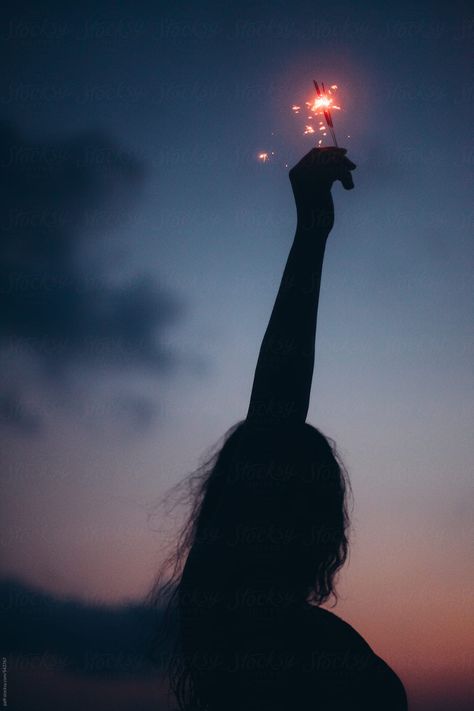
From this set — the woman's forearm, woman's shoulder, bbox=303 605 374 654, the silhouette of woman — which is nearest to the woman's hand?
the silhouette of woman

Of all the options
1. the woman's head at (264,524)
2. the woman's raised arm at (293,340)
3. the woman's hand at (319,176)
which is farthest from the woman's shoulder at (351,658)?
the woman's hand at (319,176)

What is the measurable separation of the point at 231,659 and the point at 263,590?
0.88ft

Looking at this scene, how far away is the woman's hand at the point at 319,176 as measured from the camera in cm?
217

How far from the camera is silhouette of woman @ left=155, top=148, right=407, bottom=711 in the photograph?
192cm

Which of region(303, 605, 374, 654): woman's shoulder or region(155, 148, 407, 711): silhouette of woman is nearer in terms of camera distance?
region(155, 148, 407, 711): silhouette of woman

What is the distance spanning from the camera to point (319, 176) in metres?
2.19

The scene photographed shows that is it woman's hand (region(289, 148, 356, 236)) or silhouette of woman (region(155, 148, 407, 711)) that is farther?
woman's hand (region(289, 148, 356, 236))

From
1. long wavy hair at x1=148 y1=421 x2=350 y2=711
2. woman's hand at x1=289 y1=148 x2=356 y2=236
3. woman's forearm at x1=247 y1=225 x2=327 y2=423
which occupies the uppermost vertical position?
woman's hand at x1=289 y1=148 x2=356 y2=236

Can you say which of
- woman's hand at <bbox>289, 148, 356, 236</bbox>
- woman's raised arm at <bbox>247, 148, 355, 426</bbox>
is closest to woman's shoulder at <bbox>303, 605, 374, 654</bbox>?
woman's raised arm at <bbox>247, 148, 355, 426</bbox>

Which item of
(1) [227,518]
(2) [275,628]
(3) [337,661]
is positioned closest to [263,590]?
(2) [275,628]

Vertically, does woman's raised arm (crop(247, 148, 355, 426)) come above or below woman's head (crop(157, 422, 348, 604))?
above

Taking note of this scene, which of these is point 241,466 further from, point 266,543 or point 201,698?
point 201,698

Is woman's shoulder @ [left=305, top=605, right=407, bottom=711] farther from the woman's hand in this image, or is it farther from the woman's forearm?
the woman's hand

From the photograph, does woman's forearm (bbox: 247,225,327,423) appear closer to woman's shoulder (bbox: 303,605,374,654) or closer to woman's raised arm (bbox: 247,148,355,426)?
woman's raised arm (bbox: 247,148,355,426)
